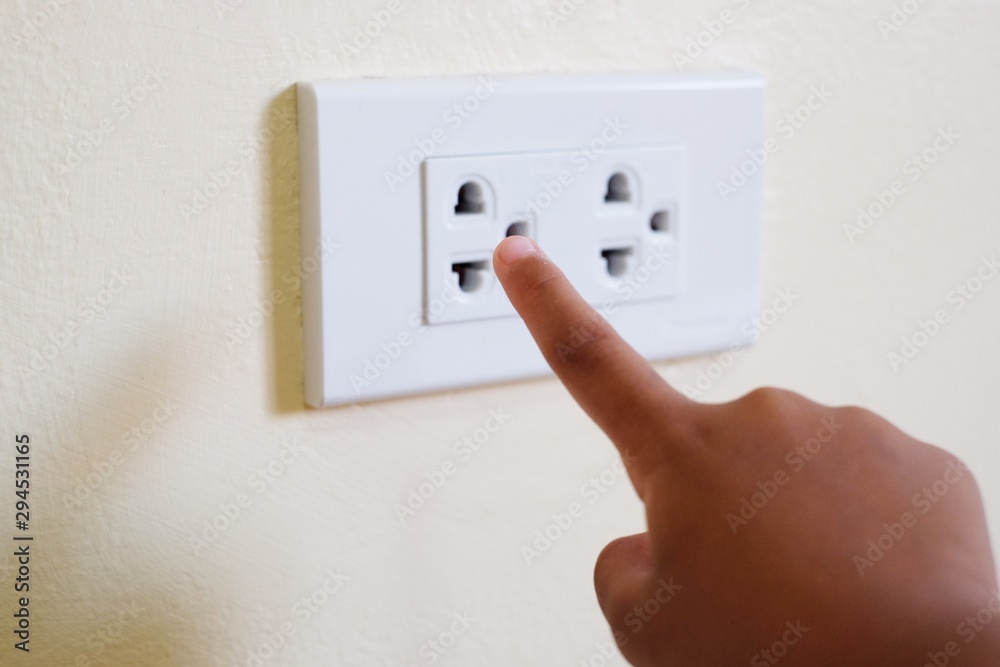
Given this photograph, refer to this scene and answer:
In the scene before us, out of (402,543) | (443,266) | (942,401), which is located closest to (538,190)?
(443,266)

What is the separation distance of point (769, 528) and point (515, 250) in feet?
0.35

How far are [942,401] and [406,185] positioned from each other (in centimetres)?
33

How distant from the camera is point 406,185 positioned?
1.34 feet

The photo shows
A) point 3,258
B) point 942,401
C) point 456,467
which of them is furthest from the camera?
point 942,401

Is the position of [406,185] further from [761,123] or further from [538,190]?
[761,123]
